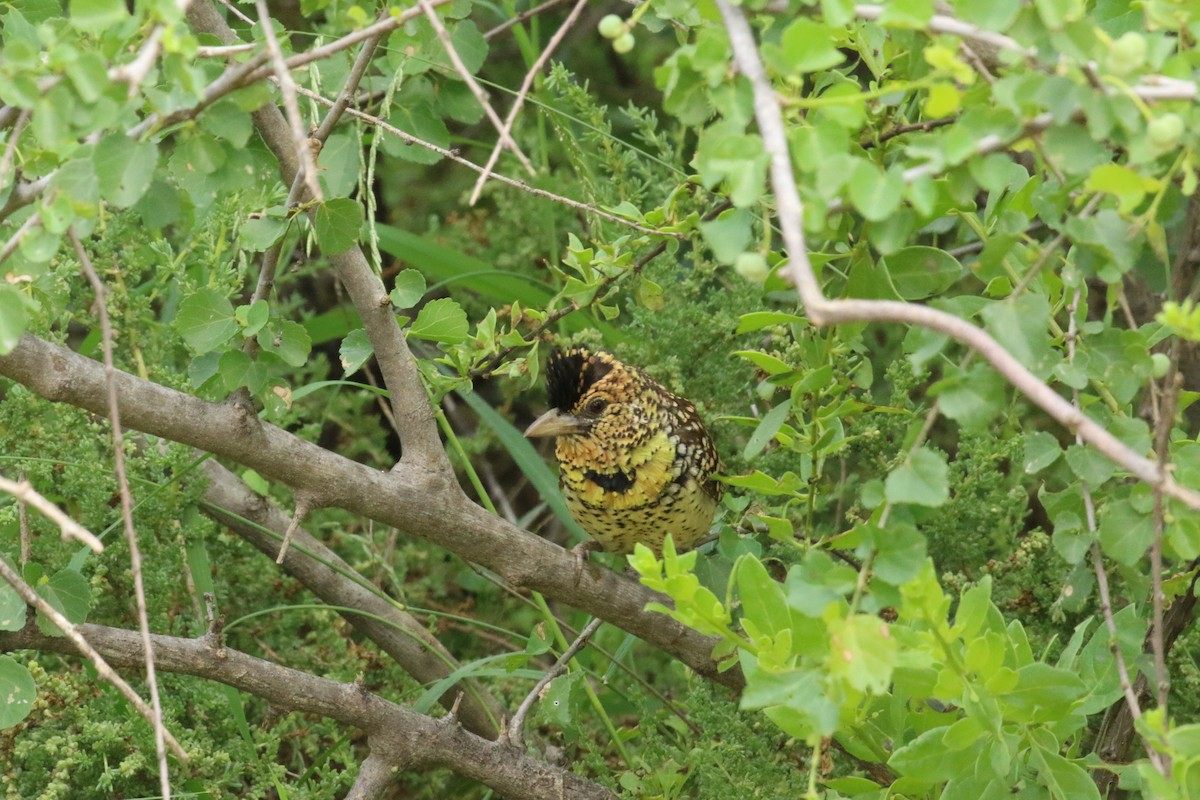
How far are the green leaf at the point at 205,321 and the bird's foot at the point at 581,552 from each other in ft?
2.72

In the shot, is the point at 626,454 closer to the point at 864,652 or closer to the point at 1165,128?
the point at 864,652

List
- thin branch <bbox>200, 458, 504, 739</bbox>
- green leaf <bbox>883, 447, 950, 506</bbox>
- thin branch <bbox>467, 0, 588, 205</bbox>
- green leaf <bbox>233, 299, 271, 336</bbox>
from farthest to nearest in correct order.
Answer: thin branch <bbox>200, 458, 504, 739</bbox>, green leaf <bbox>233, 299, 271, 336</bbox>, thin branch <bbox>467, 0, 588, 205</bbox>, green leaf <bbox>883, 447, 950, 506</bbox>

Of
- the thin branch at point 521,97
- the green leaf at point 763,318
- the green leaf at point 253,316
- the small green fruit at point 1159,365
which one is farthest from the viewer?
the green leaf at point 253,316

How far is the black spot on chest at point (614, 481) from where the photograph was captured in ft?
10.9

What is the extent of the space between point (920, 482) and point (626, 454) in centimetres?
179

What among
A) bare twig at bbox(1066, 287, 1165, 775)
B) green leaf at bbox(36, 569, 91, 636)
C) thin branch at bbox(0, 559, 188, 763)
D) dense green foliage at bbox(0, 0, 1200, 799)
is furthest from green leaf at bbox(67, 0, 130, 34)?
bare twig at bbox(1066, 287, 1165, 775)

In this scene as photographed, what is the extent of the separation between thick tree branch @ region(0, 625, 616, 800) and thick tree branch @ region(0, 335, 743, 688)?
0.32m

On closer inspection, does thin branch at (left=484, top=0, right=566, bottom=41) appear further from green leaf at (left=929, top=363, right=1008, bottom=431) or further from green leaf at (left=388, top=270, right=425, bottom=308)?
green leaf at (left=929, top=363, right=1008, bottom=431)

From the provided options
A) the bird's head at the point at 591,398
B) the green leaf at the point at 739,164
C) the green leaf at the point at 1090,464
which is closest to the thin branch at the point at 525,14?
the bird's head at the point at 591,398

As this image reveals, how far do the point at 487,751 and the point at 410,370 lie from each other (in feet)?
2.48

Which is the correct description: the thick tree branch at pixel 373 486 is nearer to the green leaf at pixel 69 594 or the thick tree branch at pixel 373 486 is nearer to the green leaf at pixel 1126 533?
the green leaf at pixel 69 594

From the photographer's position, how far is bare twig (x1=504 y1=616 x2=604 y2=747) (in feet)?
8.84

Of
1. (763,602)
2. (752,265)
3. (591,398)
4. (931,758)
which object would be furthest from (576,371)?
(752,265)

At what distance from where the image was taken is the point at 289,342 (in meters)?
2.38
